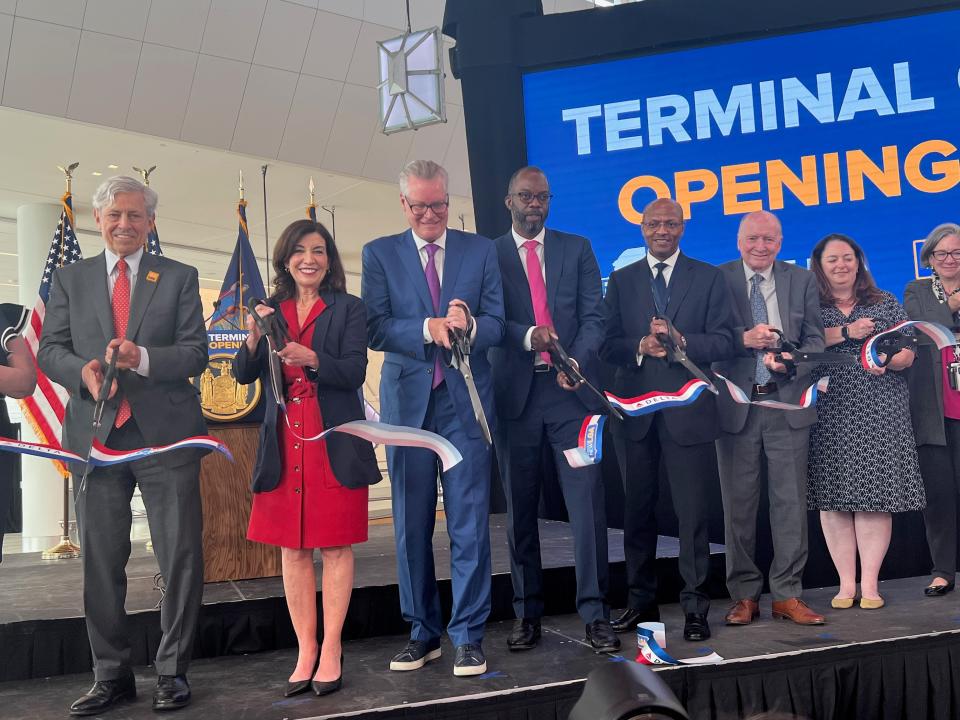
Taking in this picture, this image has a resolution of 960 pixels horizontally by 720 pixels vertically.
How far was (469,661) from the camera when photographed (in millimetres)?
3135

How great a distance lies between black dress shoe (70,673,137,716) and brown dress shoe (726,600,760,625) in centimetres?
222

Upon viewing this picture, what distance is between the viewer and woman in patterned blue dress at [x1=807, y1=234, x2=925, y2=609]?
4031mm

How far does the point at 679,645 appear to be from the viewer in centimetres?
346

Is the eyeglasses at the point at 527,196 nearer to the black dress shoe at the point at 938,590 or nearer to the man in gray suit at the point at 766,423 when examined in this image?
the man in gray suit at the point at 766,423

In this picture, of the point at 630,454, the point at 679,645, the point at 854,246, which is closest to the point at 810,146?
the point at 854,246

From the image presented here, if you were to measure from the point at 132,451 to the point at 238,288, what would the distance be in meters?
2.78

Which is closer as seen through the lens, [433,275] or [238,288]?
[433,275]

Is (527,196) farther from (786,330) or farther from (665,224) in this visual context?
(786,330)

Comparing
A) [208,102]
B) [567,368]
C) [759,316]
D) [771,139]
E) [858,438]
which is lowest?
[858,438]

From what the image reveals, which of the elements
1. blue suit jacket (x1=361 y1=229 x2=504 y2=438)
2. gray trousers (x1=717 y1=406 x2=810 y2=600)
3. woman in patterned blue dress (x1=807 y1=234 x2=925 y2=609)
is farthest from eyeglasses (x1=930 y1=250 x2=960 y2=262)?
blue suit jacket (x1=361 y1=229 x2=504 y2=438)

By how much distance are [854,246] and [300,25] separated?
6.13 metres

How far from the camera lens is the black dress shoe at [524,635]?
Answer: 11.3 feet

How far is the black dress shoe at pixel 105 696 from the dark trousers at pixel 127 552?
26 millimetres

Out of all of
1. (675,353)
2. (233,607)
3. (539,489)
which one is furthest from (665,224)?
(233,607)
